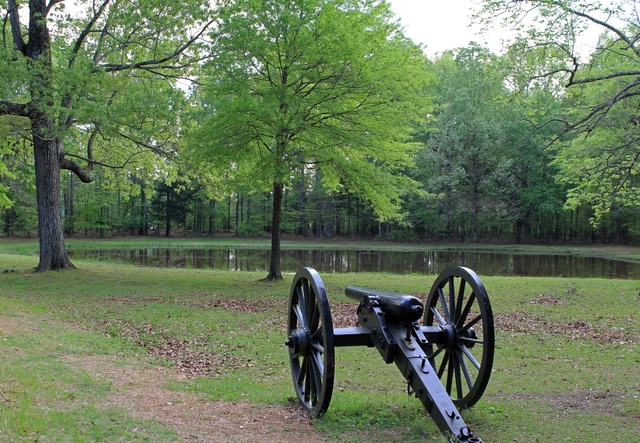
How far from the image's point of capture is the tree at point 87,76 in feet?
46.2

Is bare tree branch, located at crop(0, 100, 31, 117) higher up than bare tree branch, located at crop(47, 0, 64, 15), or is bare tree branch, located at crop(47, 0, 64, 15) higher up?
bare tree branch, located at crop(47, 0, 64, 15)

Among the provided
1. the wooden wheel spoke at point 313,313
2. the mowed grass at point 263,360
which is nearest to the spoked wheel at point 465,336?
the mowed grass at point 263,360

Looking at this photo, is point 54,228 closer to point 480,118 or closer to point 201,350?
point 201,350

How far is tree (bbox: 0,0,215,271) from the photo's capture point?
14070 mm

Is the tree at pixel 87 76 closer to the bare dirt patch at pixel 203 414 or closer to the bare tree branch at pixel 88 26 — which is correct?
the bare tree branch at pixel 88 26

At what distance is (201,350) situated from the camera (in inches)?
329

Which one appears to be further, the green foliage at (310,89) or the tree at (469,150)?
the tree at (469,150)

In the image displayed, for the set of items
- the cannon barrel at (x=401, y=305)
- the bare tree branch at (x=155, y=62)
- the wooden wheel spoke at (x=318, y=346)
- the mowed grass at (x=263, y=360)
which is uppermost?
the bare tree branch at (x=155, y=62)

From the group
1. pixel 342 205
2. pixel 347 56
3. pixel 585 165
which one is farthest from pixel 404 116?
pixel 342 205

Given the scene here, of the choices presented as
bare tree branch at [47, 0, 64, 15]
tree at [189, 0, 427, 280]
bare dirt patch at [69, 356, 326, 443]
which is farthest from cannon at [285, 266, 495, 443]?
bare tree branch at [47, 0, 64, 15]

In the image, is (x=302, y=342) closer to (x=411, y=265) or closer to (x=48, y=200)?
(x=48, y=200)

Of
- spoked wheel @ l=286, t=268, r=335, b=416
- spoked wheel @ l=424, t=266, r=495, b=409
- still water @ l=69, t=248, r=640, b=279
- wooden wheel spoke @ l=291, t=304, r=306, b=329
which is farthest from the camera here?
still water @ l=69, t=248, r=640, b=279

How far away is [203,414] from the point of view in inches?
185

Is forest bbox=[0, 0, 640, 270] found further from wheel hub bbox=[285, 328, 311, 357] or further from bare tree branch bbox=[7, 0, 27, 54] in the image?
wheel hub bbox=[285, 328, 311, 357]
